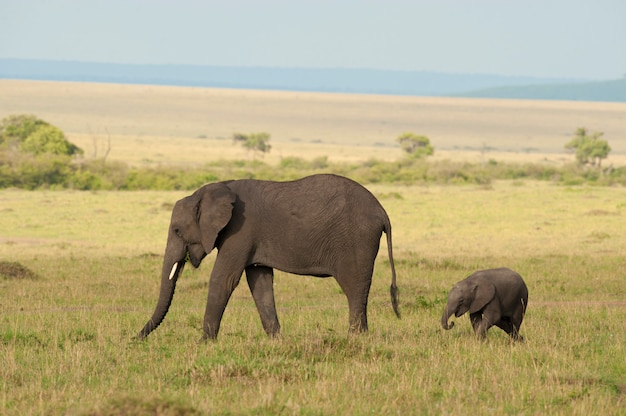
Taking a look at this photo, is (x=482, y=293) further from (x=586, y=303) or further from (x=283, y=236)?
(x=586, y=303)

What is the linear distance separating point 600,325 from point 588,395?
454 centimetres

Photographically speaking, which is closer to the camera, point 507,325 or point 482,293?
point 482,293

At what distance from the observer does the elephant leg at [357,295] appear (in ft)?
38.3

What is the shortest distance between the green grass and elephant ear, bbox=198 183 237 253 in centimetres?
108

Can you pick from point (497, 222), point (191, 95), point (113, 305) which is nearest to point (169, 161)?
point (497, 222)

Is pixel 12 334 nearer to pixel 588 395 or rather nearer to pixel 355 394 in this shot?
pixel 355 394

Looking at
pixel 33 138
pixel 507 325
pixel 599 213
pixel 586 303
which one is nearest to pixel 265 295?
pixel 507 325

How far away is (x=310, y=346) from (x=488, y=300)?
2.10 meters

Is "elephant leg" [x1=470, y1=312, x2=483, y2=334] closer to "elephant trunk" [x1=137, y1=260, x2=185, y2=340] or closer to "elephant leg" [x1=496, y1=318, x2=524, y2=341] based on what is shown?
"elephant leg" [x1=496, y1=318, x2=524, y2=341]

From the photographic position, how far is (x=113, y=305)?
15609 millimetres

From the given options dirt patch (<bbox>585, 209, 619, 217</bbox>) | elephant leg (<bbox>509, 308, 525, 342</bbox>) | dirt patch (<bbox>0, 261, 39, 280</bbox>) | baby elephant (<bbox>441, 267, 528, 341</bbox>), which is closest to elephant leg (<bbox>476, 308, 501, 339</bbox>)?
baby elephant (<bbox>441, 267, 528, 341</bbox>)

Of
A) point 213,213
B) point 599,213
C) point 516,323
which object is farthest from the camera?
point 599,213

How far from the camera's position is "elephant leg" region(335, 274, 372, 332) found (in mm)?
11680

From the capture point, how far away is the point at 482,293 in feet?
38.0
